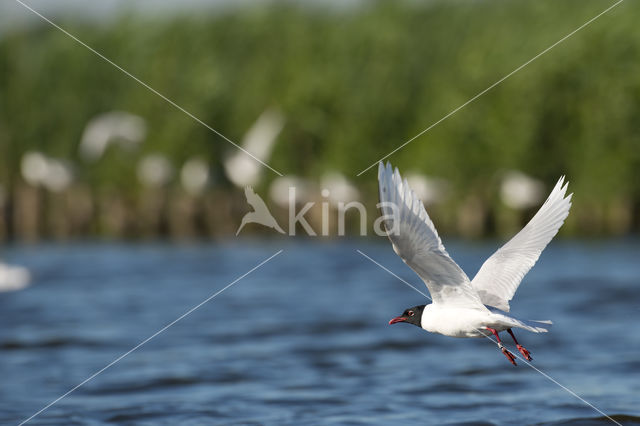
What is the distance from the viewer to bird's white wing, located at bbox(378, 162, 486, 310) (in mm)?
8938

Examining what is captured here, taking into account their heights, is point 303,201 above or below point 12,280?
above

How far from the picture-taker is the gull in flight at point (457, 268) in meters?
9.15


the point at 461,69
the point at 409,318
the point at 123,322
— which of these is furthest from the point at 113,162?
the point at 409,318

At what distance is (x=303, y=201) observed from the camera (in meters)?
43.2

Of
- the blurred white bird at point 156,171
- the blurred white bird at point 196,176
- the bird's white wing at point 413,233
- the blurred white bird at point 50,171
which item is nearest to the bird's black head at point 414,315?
the bird's white wing at point 413,233

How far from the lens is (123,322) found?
2214 centimetres

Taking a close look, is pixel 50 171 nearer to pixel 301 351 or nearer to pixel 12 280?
pixel 12 280

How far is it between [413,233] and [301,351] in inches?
369

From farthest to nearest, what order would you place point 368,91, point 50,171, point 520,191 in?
point 368,91, point 50,171, point 520,191

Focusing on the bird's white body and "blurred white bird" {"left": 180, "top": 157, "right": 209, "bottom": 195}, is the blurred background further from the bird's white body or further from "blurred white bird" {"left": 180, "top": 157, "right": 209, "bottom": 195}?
the bird's white body

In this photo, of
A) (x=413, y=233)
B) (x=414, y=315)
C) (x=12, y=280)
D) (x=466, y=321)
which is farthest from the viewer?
(x=12, y=280)

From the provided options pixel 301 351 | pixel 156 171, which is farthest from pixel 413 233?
pixel 156 171

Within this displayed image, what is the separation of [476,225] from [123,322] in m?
22.3

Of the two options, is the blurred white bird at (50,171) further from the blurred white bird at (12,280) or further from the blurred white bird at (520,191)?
the blurred white bird at (12,280)
